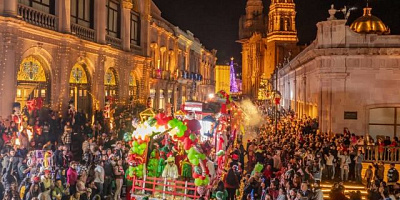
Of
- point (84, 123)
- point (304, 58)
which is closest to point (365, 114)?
point (304, 58)

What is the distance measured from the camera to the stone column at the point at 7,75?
1912 centimetres

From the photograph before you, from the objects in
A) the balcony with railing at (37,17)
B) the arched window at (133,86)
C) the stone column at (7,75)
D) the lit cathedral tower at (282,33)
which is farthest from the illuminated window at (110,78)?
the lit cathedral tower at (282,33)

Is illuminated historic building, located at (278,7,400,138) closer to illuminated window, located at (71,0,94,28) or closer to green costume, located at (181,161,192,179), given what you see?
green costume, located at (181,161,192,179)

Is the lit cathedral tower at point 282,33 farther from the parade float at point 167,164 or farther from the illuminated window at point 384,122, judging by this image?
the parade float at point 167,164

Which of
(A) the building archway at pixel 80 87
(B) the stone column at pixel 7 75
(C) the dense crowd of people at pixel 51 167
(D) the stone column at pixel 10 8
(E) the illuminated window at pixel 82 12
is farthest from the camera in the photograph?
(E) the illuminated window at pixel 82 12

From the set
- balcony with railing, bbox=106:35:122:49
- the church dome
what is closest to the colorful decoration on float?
balcony with railing, bbox=106:35:122:49

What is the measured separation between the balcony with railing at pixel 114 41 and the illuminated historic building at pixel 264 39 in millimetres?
32993

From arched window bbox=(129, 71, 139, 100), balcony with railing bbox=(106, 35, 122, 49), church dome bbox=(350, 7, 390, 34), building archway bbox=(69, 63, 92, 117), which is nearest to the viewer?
building archway bbox=(69, 63, 92, 117)

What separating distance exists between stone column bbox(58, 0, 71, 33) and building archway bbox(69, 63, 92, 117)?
2855mm

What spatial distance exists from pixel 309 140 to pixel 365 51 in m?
5.80

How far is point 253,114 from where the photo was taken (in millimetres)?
46438

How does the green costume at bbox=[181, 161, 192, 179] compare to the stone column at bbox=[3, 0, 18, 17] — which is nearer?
the green costume at bbox=[181, 161, 192, 179]

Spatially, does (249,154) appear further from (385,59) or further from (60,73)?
(60,73)

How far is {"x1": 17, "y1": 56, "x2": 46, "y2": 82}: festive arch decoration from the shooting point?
21.3 meters
